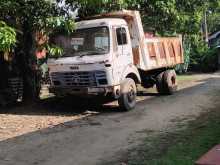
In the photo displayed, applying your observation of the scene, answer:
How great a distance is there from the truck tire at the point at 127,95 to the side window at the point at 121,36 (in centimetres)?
105

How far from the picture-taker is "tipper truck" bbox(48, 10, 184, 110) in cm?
1346

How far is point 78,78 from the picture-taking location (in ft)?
44.8

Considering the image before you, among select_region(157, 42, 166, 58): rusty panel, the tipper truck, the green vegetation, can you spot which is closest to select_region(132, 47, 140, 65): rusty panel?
Result: the tipper truck

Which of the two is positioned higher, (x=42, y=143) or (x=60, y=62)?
(x=60, y=62)

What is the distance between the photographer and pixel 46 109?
14.8 m

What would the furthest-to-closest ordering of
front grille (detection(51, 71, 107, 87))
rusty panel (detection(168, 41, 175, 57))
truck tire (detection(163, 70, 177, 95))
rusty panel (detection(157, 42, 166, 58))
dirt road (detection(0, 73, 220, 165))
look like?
rusty panel (detection(168, 41, 175, 57)), truck tire (detection(163, 70, 177, 95)), rusty panel (detection(157, 42, 166, 58)), front grille (detection(51, 71, 107, 87)), dirt road (detection(0, 73, 220, 165))

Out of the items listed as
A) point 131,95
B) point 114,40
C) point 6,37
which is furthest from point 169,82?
point 6,37

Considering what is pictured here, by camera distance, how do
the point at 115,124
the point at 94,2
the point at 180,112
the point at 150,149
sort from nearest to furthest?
1. the point at 150,149
2. the point at 115,124
3. the point at 180,112
4. the point at 94,2

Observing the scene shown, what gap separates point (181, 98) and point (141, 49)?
237 centimetres

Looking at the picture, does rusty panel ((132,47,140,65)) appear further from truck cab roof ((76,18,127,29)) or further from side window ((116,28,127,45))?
truck cab roof ((76,18,127,29))

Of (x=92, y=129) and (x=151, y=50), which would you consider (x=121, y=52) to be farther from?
(x=92, y=129)

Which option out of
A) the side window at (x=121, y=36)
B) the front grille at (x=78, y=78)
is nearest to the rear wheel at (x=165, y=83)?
the side window at (x=121, y=36)

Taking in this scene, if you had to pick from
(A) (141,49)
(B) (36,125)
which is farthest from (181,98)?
(B) (36,125)

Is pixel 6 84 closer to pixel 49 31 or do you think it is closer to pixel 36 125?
pixel 49 31
